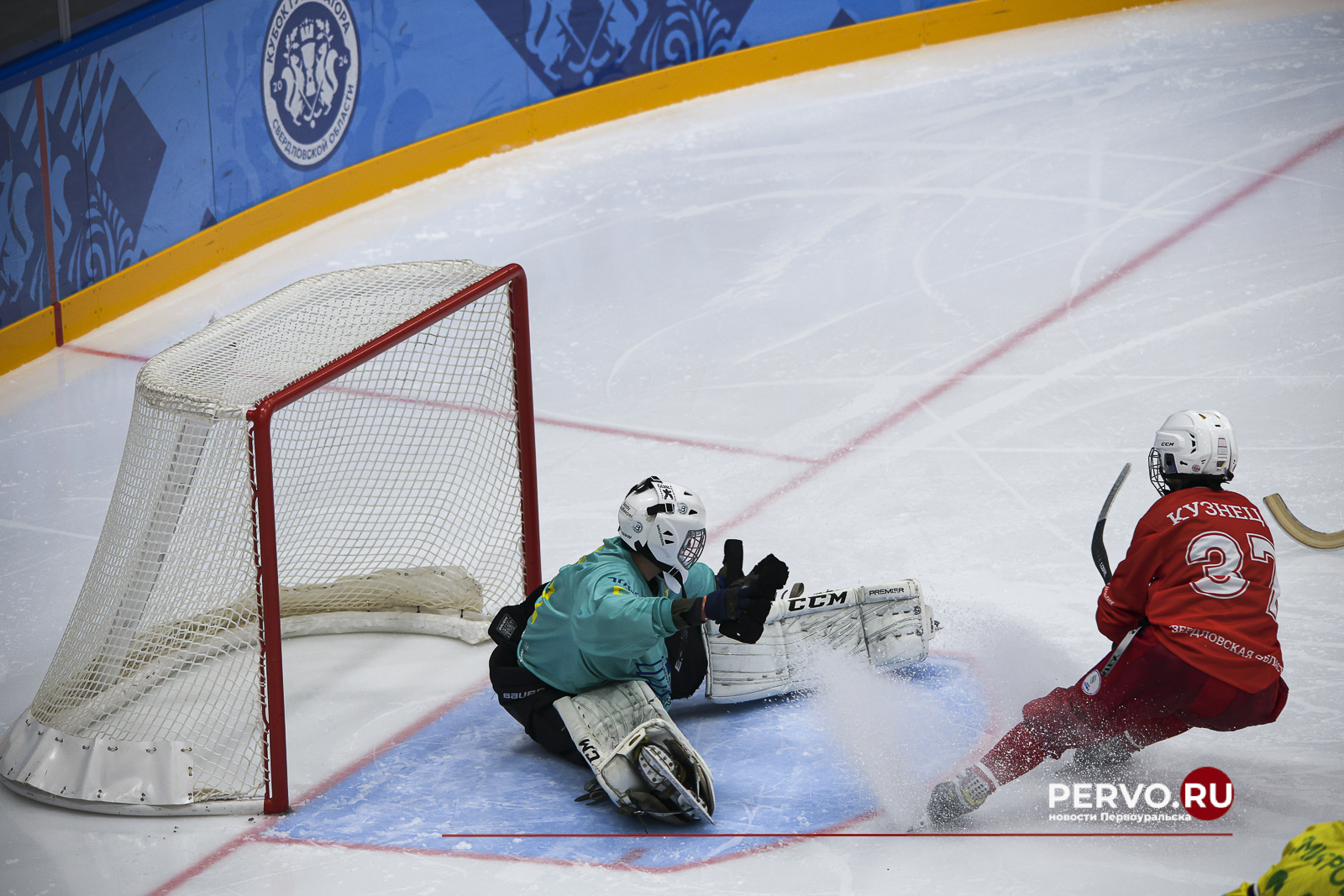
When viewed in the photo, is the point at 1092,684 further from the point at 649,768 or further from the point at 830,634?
the point at 649,768

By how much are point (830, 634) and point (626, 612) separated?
78cm

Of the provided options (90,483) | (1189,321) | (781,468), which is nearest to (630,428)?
(781,468)

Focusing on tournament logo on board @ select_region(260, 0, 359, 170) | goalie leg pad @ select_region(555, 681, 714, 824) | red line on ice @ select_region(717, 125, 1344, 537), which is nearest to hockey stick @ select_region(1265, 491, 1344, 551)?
red line on ice @ select_region(717, 125, 1344, 537)

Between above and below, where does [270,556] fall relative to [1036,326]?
below

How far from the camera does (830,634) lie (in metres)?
3.68

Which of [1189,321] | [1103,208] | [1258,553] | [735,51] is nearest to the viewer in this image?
[1258,553]

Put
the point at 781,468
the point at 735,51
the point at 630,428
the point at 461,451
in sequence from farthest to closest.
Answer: the point at 735,51 → the point at 630,428 → the point at 781,468 → the point at 461,451

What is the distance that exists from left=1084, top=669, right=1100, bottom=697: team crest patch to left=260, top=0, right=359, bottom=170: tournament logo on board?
205 inches

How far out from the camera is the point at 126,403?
5809mm

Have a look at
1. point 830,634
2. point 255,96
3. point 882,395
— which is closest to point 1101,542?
point 830,634

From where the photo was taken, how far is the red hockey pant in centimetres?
294

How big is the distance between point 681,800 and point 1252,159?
17.4ft

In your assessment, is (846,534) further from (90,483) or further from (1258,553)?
(90,483)

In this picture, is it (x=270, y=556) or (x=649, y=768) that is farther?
(x=270, y=556)
